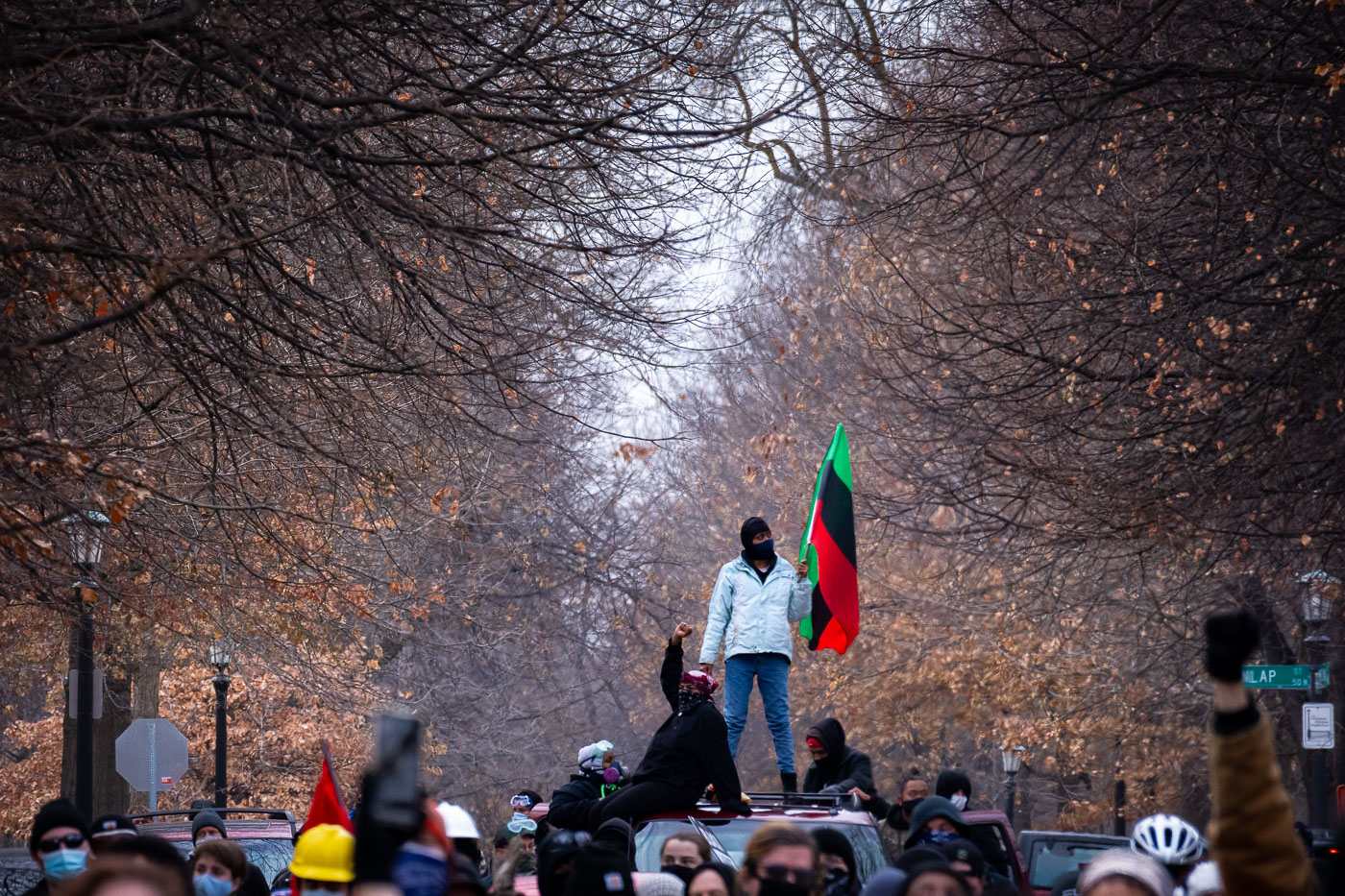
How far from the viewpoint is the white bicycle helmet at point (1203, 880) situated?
238 inches

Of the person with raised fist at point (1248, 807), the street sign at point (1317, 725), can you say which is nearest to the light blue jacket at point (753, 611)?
the person with raised fist at point (1248, 807)

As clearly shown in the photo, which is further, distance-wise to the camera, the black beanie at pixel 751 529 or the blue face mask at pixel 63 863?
the black beanie at pixel 751 529

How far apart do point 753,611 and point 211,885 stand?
4373 millimetres

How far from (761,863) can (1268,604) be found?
50.8ft

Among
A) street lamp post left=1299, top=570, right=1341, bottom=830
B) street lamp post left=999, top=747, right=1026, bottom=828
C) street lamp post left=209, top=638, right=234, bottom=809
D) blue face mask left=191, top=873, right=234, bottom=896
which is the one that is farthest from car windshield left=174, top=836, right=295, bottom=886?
street lamp post left=999, top=747, right=1026, bottom=828

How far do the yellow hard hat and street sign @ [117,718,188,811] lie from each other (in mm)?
13522

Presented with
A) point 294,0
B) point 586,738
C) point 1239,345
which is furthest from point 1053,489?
point 586,738

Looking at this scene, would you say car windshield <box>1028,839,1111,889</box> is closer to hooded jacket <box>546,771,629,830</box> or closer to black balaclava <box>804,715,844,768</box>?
black balaclava <box>804,715,844,768</box>

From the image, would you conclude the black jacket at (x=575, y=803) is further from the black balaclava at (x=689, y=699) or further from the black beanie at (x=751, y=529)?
the black beanie at (x=751, y=529)

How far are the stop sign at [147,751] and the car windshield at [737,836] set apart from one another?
39.3 feet

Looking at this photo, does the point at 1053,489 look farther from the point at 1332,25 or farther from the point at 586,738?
the point at 586,738

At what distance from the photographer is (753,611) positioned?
10.8 m

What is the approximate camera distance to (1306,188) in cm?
1122

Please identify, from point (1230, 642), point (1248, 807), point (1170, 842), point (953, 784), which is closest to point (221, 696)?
point (953, 784)
